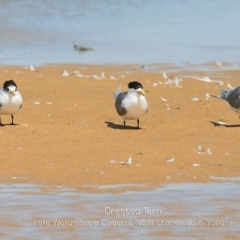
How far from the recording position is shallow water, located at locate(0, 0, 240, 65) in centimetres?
1820

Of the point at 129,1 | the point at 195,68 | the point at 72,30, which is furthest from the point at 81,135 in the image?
the point at 129,1

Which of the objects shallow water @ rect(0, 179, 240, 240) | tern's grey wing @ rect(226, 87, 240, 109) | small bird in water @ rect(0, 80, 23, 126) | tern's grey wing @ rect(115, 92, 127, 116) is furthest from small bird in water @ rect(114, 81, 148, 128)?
shallow water @ rect(0, 179, 240, 240)

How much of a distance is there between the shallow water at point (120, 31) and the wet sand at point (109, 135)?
2.50 m

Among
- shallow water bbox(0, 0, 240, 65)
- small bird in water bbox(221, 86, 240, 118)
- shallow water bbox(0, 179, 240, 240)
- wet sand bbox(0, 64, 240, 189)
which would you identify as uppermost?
shallow water bbox(0, 0, 240, 65)

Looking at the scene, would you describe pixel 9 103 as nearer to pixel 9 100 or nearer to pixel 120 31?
pixel 9 100

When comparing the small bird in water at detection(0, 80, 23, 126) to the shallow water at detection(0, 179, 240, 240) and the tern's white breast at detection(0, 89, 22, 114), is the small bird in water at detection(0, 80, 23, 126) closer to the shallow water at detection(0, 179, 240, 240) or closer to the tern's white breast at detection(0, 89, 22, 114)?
the tern's white breast at detection(0, 89, 22, 114)

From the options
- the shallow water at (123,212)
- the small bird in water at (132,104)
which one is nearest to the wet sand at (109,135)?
the small bird in water at (132,104)

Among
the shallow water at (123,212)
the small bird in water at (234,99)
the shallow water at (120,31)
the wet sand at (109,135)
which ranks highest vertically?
the shallow water at (120,31)

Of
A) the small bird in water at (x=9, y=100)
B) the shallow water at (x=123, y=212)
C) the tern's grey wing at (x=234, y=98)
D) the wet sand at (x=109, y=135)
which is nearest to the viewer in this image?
the shallow water at (x=123, y=212)

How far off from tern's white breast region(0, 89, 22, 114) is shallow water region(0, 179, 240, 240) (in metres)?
3.38

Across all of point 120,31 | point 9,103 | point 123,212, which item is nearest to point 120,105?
point 9,103

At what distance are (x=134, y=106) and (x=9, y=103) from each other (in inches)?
58.1

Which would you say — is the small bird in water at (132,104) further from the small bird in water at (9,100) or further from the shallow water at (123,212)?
the shallow water at (123,212)

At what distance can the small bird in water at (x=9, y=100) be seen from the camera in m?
11.1
